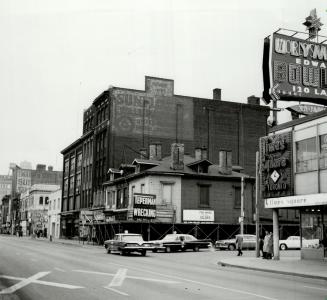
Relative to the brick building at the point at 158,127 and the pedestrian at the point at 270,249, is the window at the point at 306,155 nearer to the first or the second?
the pedestrian at the point at 270,249

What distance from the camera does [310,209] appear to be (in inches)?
1135

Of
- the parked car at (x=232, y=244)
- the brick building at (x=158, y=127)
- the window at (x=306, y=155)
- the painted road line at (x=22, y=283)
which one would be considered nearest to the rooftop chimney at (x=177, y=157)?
the parked car at (x=232, y=244)

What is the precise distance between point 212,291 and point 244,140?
55.0 metres

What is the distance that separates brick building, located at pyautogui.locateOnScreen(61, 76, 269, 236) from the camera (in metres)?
61.8

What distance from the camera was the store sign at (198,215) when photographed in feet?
160

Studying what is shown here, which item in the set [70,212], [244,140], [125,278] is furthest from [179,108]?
[125,278]

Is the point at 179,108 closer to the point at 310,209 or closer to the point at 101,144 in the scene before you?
the point at 101,144

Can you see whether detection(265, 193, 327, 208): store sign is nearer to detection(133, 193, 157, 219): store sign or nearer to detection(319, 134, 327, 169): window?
detection(319, 134, 327, 169): window

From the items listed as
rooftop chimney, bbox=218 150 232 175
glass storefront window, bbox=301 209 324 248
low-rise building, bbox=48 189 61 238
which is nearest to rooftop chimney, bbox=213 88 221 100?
rooftop chimney, bbox=218 150 232 175

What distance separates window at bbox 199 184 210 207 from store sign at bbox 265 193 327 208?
69.5ft

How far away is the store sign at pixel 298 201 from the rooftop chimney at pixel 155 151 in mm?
27549

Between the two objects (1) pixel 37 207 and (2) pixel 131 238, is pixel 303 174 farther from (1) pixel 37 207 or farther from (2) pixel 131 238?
(1) pixel 37 207

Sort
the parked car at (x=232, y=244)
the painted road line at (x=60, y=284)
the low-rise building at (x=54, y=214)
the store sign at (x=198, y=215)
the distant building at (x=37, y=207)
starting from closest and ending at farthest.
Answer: the painted road line at (x=60, y=284) → the parked car at (x=232, y=244) → the store sign at (x=198, y=215) → the low-rise building at (x=54, y=214) → the distant building at (x=37, y=207)

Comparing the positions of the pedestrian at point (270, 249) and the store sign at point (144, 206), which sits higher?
the store sign at point (144, 206)
